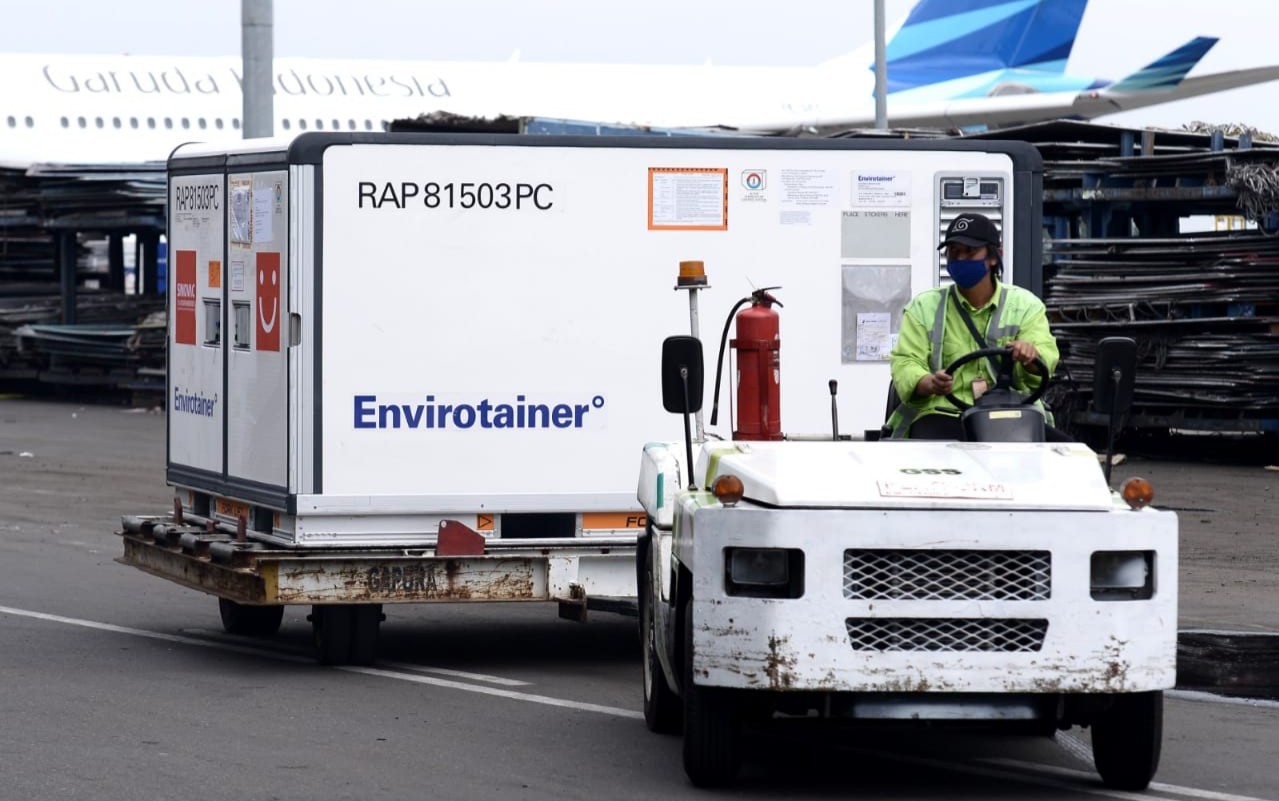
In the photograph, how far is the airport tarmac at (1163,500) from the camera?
12.6 metres

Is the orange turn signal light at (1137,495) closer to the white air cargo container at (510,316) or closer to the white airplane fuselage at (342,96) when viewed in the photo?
the white air cargo container at (510,316)

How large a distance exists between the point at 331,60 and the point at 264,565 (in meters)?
40.7

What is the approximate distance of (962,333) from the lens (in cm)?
855

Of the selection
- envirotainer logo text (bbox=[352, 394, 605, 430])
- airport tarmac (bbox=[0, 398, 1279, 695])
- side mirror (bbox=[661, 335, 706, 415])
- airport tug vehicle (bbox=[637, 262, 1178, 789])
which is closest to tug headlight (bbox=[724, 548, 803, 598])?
airport tug vehicle (bbox=[637, 262, 1178, 789])

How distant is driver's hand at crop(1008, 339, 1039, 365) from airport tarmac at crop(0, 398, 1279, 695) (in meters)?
3.14

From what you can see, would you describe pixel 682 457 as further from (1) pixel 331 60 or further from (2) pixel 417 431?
(1) pixel 331 60

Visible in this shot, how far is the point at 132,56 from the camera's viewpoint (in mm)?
46750

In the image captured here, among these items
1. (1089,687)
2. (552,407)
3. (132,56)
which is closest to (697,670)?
(1089,687)

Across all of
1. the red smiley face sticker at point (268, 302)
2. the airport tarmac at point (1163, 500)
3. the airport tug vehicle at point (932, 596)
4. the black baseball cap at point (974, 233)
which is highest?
the black baseball cap at point (974, 233)

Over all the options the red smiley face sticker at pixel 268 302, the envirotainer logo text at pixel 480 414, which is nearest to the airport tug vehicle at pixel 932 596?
the envirotainer logo text at pixel 480 414

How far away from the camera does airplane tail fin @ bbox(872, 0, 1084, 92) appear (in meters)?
57.7

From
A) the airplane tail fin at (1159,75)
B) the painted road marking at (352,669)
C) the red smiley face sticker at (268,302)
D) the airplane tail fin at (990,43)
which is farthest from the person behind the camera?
the airplane tail fin at (990,43)

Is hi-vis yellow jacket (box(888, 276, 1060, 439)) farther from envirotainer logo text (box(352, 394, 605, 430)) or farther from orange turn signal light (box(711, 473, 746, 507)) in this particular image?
envirotainer logo text (box(352, 394, 605, 430))

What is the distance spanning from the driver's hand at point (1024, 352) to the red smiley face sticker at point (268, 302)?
395cm
